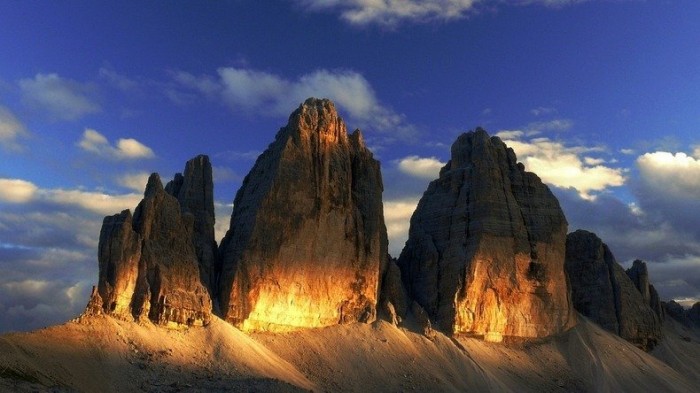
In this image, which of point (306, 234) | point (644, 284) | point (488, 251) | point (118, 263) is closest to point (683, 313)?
point (644, 284)

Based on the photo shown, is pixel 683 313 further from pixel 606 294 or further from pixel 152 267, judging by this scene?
pixel 152 267

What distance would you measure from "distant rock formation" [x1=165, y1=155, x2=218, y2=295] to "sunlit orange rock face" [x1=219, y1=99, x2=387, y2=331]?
1.65 meters

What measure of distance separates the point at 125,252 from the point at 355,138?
32.5 metres

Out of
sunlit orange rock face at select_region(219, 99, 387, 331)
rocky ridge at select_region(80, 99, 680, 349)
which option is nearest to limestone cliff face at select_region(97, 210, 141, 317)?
rocky ridge at select_region(80, 99, 680, 349)

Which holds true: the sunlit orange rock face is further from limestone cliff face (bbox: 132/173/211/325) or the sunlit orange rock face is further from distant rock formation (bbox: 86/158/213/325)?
distant rock formation (bbox: 86/158/213/325)

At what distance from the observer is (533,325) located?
86.1m

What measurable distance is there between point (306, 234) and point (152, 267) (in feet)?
56.3

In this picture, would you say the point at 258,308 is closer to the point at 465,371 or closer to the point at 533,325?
the point at 465,371

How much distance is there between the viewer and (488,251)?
85250mm

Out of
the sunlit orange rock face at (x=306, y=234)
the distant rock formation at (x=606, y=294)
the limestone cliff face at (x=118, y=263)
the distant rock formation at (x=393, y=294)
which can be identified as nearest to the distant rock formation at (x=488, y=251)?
the distant rock formation at (x=393, y=294)

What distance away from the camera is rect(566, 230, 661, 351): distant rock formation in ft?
328

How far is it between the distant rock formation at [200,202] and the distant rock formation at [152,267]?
3.81 meters

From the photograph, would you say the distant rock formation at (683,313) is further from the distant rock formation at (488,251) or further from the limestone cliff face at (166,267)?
the limestone cliff face at (166,267)

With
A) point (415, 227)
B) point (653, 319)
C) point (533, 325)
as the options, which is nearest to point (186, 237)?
point (415, 227)
